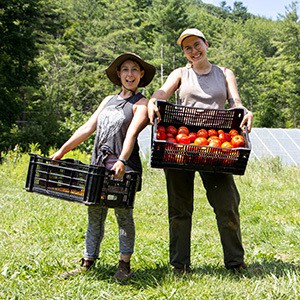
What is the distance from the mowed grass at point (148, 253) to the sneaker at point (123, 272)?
0.06 meters

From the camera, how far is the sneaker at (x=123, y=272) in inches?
133

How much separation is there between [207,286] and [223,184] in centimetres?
76

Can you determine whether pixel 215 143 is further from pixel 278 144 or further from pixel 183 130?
pixel 278 144

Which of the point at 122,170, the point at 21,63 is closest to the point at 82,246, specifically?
the point at 122,170

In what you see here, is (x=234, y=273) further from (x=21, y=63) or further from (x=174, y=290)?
(x=21, y=63)

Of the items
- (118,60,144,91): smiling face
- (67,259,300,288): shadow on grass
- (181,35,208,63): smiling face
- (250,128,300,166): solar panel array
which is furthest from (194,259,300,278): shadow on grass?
(250,128,300,166): solar panel array

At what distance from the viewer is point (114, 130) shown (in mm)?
3355

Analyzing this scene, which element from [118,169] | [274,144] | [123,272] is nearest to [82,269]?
[123,272]

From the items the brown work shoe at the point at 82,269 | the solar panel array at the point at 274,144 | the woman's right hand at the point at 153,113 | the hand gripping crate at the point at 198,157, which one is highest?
the solar panel array at the point at 274,144

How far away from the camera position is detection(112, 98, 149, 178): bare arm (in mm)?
3170

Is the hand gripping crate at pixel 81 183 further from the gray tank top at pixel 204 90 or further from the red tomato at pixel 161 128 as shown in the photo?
the gray tank top at pixel 204 90

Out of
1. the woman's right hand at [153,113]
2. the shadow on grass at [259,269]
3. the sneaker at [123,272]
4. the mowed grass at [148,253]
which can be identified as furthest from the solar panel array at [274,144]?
the woman's right hand at [153,113]

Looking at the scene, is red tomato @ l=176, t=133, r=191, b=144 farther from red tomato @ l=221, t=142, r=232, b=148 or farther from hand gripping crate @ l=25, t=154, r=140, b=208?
hand gripping crate @ l=25, t=154, r=140, b=208

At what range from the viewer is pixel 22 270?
355cm
